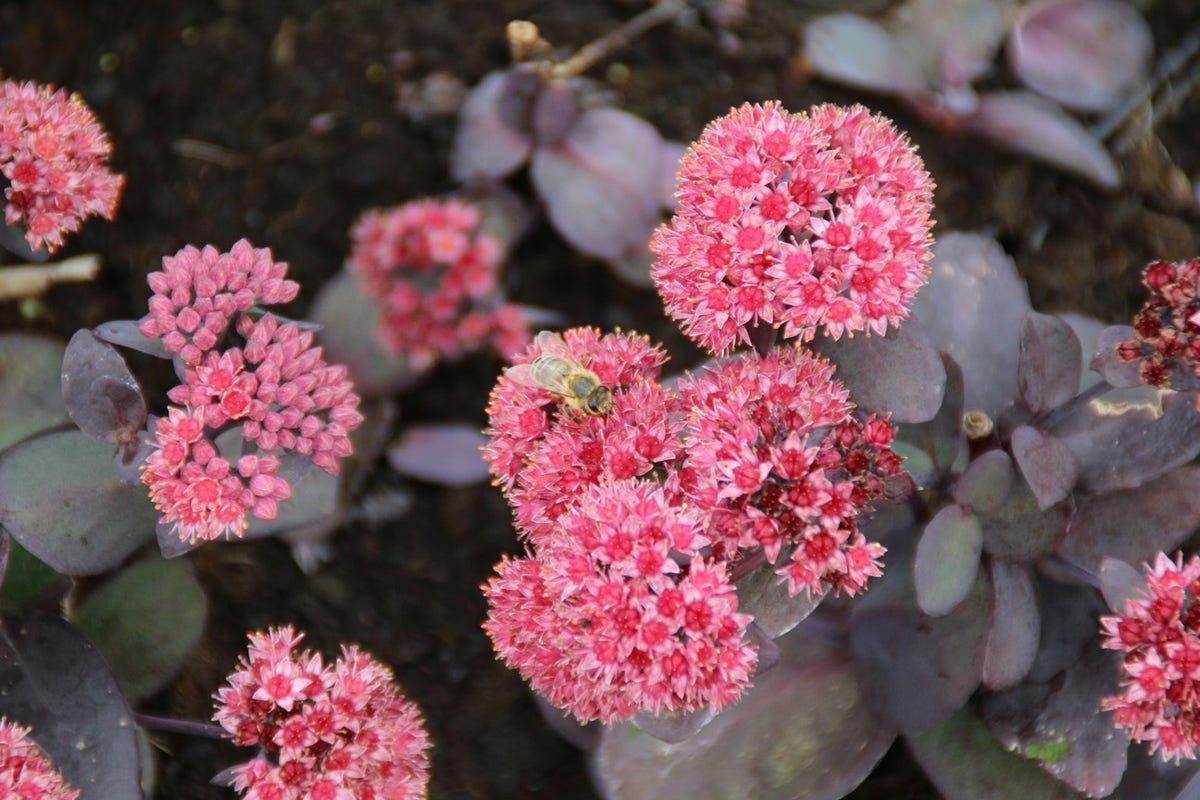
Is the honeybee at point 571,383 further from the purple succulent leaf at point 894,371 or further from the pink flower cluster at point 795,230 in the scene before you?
the purple succulent leaf at point 894,371

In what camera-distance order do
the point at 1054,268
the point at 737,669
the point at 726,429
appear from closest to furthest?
the point at 737,669
the point at 726,429
the point at 1054,268

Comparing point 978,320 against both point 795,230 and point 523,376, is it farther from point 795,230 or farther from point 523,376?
point 523,376

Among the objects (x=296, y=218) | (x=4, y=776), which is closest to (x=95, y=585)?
(x=4, y=776)

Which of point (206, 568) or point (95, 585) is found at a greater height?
point (95, 585)

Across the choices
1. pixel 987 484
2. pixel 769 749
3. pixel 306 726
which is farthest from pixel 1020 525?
pixel 306 726

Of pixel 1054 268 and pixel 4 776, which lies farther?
pixel 1054 268

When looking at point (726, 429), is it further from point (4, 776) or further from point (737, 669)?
point (4, 776)

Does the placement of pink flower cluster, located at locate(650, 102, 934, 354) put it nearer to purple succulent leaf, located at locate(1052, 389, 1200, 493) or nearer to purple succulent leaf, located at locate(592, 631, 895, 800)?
purple succulent leaf, located at locate(1052, 389, 1200, 493)

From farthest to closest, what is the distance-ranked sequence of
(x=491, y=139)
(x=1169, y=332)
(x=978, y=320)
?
(x=491, y=139) → (x=978, y=320) → (x=1169, y=332)
